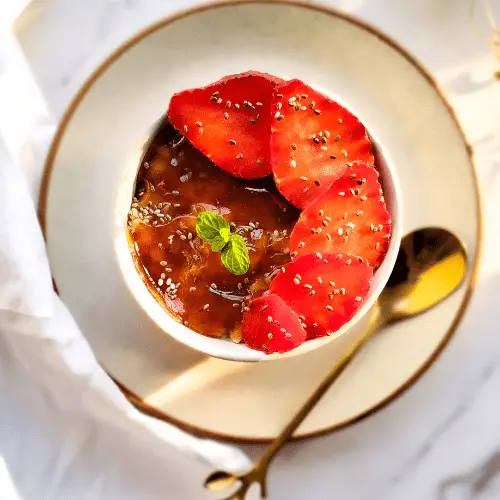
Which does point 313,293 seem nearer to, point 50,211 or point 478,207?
point 478,207

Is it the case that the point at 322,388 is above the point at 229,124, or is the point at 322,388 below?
below

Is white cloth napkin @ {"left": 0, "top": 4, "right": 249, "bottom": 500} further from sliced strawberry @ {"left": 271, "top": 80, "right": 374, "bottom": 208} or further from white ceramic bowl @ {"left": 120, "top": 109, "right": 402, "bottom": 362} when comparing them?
sliced strawberry @ {"left": 271, "top": 80, "right": 374, "bottom": 208}

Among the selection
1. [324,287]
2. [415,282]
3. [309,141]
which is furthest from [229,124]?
[415,282]

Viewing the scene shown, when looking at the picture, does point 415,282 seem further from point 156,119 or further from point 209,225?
point 156,119

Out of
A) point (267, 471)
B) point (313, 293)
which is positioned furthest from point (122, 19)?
point (267, 471)

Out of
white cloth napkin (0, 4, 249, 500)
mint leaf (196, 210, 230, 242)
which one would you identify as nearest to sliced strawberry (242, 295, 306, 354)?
mint leaf (196, 210, 230, 242)

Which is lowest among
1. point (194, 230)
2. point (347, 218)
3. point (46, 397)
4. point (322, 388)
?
point (46, 397)

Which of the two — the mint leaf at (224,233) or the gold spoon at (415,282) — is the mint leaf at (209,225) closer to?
the mint leaf at (224,233)
